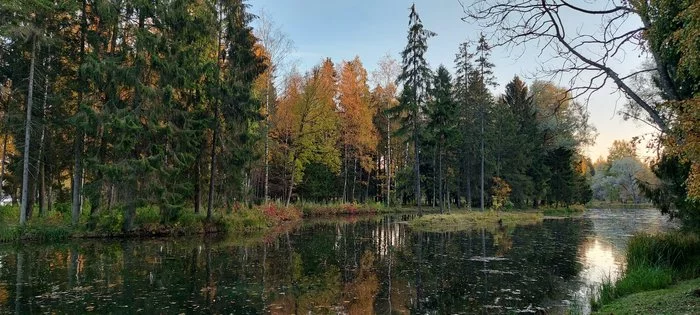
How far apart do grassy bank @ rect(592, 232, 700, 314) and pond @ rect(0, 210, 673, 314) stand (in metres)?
0.73

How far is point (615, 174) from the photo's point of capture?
3078 inches

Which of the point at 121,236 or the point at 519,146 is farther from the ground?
the point at 519,146

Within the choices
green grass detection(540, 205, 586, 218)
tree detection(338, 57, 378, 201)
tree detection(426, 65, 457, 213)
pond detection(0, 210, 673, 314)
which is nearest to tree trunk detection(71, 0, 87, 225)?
pond detection(0, 210, 673, 314)

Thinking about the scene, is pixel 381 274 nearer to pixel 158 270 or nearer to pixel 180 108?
pixel 158 270

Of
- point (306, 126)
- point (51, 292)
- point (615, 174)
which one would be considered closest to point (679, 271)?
point (51, 292)

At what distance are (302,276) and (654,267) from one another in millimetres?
8602

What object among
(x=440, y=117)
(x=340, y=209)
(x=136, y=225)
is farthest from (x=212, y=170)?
(x=340, y=209)

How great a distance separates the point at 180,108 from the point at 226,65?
11.7ft

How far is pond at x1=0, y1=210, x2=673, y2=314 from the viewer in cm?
942

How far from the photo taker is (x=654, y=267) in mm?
10750

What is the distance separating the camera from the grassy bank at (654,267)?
373 inches

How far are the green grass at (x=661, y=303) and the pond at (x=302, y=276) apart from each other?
1075 mm

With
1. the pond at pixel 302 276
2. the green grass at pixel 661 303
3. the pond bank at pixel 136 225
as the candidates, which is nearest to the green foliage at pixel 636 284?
the green grass at pixel 661 303

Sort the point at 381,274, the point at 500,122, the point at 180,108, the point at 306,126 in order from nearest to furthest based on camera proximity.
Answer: the point at 381,274
the point at 180,108
the point at 306,126
the point at 500,122
